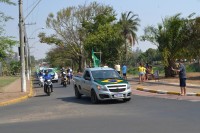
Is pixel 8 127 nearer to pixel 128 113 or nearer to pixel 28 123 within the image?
pixel 28 123

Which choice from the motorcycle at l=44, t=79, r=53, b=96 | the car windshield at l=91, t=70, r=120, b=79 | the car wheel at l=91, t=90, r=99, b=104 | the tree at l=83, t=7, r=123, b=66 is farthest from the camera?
the tree at l=83, t=7, r=123, b=66

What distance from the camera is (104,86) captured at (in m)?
16.7

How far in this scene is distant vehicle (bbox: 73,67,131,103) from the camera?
54.8ft

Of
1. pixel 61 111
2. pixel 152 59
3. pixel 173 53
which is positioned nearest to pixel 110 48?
pixel 173 53

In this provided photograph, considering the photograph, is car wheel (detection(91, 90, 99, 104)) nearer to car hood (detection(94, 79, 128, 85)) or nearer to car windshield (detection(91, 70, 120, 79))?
car hood (detection(94, 79, 128, 85))

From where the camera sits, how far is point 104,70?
18.7 meters

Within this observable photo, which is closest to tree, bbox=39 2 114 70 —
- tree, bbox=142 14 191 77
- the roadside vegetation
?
the roadside vegetation

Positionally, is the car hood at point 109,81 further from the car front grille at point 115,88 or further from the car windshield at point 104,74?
the car windshield at point 104,74

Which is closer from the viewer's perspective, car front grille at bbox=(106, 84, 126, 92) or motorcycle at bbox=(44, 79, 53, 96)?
car front grille at bbox=(106, 84, 126, 92)

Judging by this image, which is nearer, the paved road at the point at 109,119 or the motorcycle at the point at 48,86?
the paved road at the point at 109,119

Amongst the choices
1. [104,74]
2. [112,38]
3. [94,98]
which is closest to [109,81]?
[94,98]

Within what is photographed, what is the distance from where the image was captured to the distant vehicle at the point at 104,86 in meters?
16.7

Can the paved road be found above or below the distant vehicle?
below

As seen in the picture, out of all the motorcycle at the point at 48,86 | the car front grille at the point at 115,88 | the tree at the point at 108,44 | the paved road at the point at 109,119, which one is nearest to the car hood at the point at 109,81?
the car front grille at the point at 115,88
